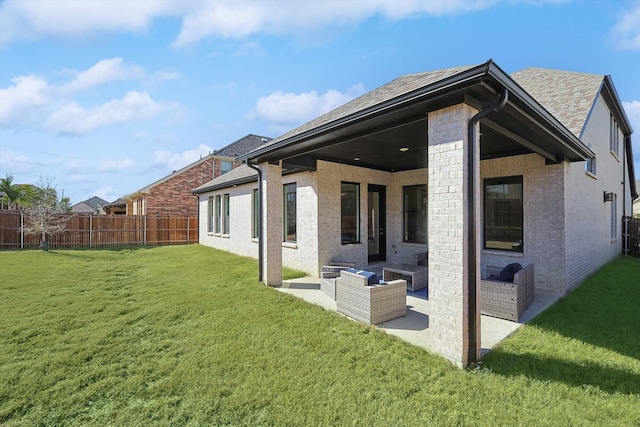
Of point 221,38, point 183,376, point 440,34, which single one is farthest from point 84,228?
point 440,34

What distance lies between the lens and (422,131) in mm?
5176

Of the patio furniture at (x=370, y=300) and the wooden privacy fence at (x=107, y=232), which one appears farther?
the wooden privacy fence at (x=107, y=232)

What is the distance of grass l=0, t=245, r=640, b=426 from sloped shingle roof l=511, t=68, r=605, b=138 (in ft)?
14.6

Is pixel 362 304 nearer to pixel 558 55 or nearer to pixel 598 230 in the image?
pixel 598 230

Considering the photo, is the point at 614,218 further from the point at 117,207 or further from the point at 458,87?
the point at 117,207

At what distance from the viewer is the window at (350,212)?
343 inches

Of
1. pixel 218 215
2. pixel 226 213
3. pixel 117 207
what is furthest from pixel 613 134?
pixel 117 207

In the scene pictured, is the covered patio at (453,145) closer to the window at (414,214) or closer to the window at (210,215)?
the window at (414,214)

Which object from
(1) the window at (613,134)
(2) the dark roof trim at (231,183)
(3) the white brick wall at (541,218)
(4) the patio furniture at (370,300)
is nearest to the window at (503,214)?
(3) the white brick wall at (541,218)

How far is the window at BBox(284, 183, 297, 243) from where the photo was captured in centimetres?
907

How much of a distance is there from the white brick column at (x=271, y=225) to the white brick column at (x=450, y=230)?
4268 millimetres

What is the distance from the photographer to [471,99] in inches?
135

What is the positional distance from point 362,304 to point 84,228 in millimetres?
18084

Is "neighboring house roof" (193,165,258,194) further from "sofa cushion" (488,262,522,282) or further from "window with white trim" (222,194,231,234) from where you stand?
"sofa cushion" (488,262,522,282)
